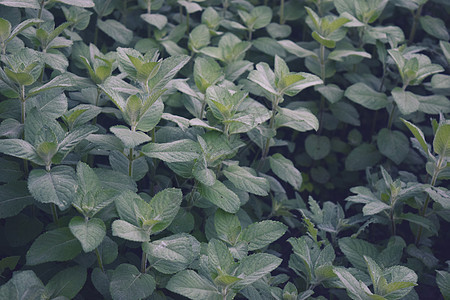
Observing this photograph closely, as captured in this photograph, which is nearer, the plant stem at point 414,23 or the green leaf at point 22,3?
the green leaf at point 22,3

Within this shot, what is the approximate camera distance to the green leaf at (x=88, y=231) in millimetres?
1144

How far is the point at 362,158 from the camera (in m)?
2.20

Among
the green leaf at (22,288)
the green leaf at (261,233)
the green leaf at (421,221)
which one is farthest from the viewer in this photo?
the green leaf at (421,221)

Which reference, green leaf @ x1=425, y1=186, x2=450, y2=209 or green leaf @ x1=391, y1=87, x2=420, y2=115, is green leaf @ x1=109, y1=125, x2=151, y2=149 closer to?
green leaf @ x1=425, y1=186, x2=450, y2=209

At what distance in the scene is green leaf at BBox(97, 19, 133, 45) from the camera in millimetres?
2059

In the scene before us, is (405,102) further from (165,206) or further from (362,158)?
(165,206)

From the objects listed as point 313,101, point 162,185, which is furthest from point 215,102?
point 313,101

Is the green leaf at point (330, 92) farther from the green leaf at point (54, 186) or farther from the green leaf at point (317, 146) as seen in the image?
the green leaf at point (54, 186)

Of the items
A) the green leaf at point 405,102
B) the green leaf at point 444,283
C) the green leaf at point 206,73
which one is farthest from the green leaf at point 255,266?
the green leaf at point 405,102

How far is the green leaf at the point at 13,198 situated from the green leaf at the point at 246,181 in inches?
24.4

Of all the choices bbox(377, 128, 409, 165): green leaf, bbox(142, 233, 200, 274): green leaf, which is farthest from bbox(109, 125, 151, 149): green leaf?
bbox(377, 128, 409, 165): green leaf

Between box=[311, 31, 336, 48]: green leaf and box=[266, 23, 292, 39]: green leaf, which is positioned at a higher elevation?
box=[311, 31, 336, 48]: green leaf

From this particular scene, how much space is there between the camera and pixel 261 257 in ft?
4.22

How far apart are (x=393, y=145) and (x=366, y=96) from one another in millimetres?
269
